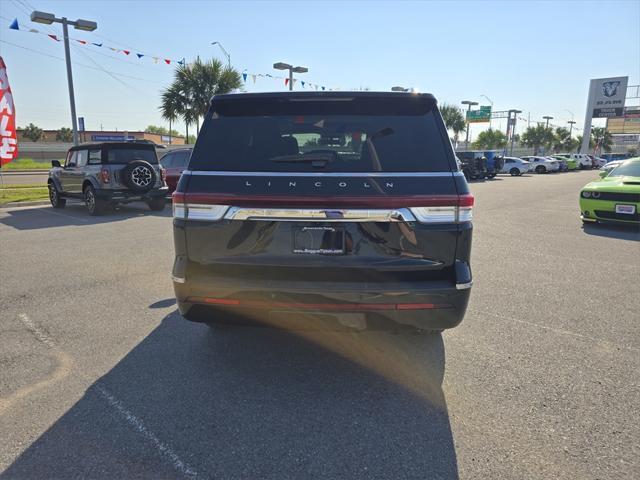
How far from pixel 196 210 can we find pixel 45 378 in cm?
169

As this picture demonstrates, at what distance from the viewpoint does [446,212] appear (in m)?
2.73

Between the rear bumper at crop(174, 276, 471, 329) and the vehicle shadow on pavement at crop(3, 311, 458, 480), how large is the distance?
1.75ft

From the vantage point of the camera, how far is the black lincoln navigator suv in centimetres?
272

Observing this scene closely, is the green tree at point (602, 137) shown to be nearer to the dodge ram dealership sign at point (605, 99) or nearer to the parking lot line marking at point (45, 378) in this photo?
the dodge ram dealership sign at point (605, 99)

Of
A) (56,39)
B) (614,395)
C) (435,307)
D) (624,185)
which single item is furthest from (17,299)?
(56,39)

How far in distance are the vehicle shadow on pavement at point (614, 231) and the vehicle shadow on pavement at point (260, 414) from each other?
7.27 meters

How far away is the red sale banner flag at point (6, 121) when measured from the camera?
12.9m

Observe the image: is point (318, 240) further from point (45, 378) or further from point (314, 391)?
point (45, 378)

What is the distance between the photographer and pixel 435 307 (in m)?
2.79

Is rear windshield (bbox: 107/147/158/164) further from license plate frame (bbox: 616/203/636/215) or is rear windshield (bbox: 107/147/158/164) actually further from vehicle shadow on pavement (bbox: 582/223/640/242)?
license plate frame (bbox: 616/203/636/215)

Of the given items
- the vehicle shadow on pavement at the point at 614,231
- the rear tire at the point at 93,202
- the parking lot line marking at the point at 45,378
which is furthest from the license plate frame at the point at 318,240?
the rear tire at the point at 93,202

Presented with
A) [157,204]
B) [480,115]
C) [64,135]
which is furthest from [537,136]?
[64,135]

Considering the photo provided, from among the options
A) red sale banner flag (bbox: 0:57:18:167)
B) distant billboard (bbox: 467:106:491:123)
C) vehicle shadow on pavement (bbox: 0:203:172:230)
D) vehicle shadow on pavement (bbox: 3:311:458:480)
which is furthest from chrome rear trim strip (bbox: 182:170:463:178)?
distant billboard (bbox: 467:106:491:123)

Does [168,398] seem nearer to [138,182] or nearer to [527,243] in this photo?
[527,243]
